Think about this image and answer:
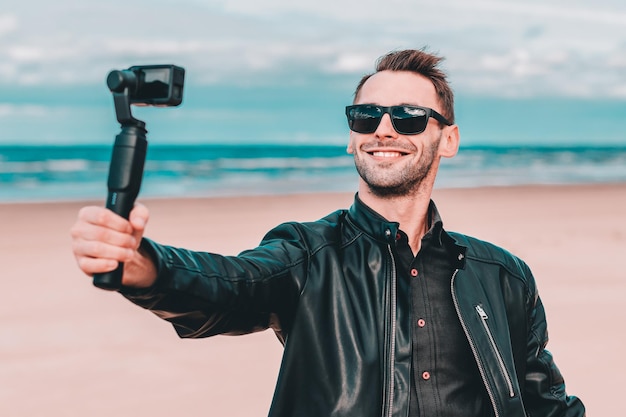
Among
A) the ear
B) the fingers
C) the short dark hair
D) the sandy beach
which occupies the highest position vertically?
the short dark hair

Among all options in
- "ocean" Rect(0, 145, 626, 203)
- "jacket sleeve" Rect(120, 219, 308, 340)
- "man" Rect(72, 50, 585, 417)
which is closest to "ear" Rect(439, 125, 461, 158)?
"man" Rect(72, 50, 585, 417)

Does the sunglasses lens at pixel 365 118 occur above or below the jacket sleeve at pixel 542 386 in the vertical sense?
above

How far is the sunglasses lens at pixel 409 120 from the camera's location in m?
2.75

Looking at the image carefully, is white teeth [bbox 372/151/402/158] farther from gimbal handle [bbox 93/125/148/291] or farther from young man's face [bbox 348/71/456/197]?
gimbal handle [bbox 93/125/148/291]

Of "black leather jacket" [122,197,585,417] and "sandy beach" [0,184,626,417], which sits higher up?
"black leather jacket" [122,197,585,417]

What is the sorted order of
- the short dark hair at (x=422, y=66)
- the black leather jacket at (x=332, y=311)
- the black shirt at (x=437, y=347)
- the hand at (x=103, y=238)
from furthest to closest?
the short dark hair at (x=422, y=66), the black shirt at (x=437, y=347), the black leather jacket at (x=332, y=311), the hand at (x=103, y=238)

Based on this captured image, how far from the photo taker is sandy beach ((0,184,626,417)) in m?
4.98

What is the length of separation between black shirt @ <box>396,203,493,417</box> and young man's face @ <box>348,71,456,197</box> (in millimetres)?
212

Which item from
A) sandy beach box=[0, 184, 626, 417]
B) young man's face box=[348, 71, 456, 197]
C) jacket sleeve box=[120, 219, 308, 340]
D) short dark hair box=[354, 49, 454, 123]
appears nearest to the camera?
Answer: jacket sleeve box=[120, 219, 308, 340]

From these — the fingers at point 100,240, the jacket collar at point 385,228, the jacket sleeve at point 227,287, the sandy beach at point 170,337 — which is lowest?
the sandy beach at point 170,337

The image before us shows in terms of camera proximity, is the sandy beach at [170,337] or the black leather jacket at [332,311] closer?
the black leather jacket at [332,311]

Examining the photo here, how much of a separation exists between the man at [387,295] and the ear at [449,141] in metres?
0.01

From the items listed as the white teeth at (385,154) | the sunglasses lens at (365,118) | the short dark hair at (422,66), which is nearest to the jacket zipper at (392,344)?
the white teeth at (385,154)

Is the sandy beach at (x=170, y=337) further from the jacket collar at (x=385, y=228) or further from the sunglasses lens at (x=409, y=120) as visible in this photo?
the sunglasses lens at (x=409, y=120)
